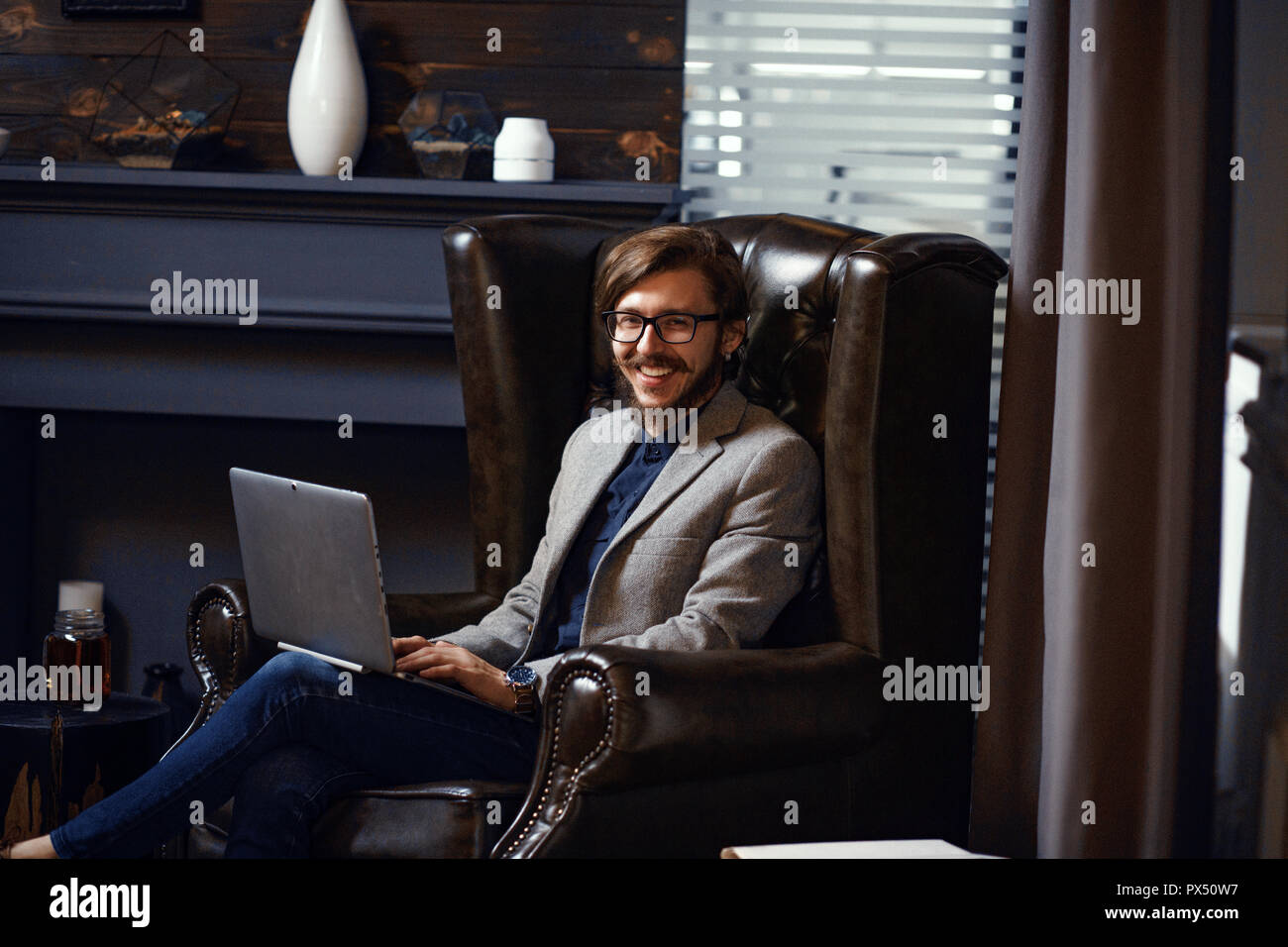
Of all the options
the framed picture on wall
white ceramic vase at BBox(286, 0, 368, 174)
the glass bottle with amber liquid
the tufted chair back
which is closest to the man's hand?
the tufted chair back

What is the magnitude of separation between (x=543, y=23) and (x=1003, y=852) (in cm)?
182

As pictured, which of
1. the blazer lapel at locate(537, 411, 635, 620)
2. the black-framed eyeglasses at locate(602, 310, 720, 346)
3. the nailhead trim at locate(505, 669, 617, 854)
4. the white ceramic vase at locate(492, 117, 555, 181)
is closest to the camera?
the nailhead trim at locate(505, 669, 617, 854)

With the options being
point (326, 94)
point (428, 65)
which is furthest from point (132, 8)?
point (428, 65)

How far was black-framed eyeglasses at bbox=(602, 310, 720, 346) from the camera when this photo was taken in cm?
192

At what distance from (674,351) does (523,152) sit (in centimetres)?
78

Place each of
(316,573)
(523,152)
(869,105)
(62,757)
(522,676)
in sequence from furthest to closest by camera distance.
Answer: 1. (869,105)
2. (523,152)
3. (62,757)
4. (522,676)
5. (316,573)

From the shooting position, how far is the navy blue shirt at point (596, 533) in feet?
6.59

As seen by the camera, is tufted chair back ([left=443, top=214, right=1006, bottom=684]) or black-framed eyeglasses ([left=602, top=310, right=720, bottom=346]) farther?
black-framed eyeglasses ([left=602, top=310, right=720, bottom=346])

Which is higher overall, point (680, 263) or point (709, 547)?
point (680, 263)

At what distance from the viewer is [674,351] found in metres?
1.92

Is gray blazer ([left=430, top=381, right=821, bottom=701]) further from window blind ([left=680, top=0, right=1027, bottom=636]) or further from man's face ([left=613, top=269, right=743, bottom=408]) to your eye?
window blind ([left=680, top=0, right=1027, bottom=636])

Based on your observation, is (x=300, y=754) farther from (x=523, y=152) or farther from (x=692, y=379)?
(x=523, y=152)

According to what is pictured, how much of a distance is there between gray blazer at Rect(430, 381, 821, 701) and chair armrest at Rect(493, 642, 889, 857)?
0.12 m
